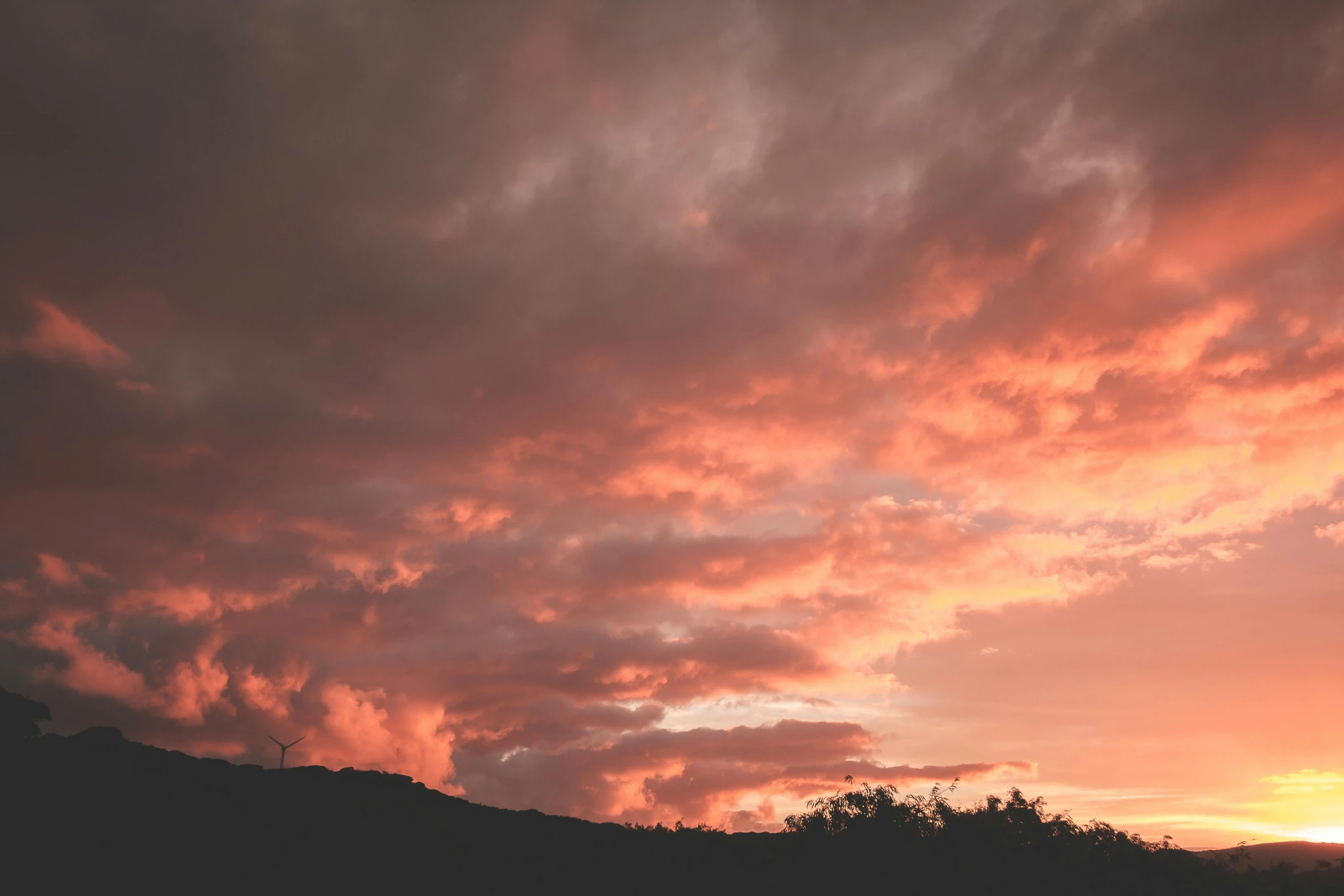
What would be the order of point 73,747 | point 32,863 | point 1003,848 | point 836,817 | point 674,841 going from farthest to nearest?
point 674,841
point 73,747
point 836,817
point 1003,848
point 32,863

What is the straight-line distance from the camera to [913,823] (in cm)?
8000

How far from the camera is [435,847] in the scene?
8738 centimetres

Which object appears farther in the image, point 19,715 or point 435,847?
point 19,715

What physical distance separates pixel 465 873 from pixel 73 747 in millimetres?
42082

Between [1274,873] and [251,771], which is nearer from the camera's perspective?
[1274,873]

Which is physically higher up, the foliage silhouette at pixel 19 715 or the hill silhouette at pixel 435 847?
the foliage silhouette at pixel 19 715

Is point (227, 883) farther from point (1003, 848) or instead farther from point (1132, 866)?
point (1132, 866)

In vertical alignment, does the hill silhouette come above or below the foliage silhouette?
below

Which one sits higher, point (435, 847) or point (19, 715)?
point (19, 715)

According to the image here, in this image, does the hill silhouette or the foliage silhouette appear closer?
the hill silhouette

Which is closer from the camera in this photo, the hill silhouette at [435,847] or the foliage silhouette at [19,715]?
the hill silhouette at [435,847]

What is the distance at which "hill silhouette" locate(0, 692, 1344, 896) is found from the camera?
243ft

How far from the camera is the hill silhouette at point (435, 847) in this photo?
243ft

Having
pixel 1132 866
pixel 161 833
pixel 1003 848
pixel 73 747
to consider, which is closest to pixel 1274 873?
pixel 1132 866
